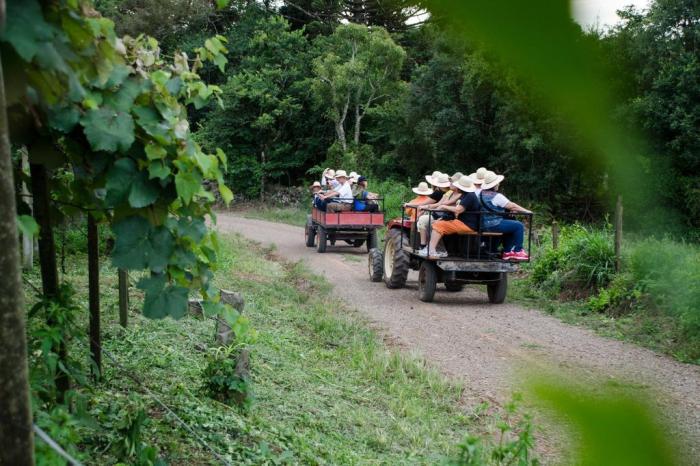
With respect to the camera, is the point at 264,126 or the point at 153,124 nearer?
the point at 153,124

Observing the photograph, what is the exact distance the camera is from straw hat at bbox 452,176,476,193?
30.1 ft

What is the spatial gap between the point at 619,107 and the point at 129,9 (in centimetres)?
273

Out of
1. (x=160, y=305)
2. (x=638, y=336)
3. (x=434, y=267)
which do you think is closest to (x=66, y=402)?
(x=160, y=305)

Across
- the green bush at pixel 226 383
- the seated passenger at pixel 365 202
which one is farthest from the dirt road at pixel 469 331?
the seated passenger at pixel 365 202

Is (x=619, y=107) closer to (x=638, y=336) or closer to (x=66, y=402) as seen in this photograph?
(x=66, y=402)

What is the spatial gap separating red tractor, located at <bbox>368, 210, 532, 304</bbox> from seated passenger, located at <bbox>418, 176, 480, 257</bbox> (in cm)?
13

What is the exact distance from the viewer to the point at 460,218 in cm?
964

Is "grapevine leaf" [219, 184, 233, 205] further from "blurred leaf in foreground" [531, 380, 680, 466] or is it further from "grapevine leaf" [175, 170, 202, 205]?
"blurred leaf in foreground" [531, 380, 680, 466]

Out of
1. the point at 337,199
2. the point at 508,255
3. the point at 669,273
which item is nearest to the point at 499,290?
the point at 508,255

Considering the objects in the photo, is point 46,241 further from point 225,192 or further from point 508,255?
point 508,255

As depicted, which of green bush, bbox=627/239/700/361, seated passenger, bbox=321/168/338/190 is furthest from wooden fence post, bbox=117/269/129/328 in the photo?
seated passenger, bbox=321/168/338/190

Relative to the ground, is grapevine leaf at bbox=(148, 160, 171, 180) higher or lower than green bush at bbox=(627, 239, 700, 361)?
higher

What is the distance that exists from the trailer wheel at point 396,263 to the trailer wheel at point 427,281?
2.53ft

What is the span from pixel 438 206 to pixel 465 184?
689mm
